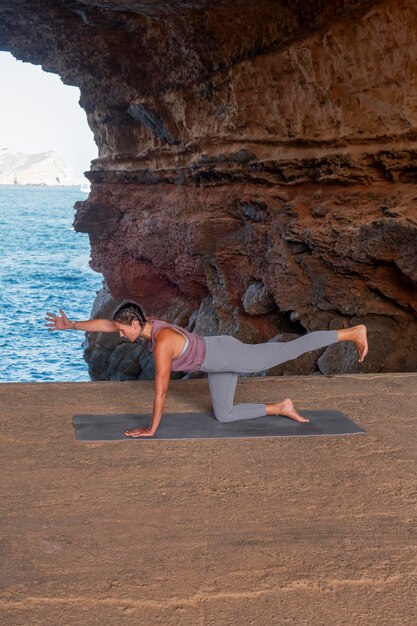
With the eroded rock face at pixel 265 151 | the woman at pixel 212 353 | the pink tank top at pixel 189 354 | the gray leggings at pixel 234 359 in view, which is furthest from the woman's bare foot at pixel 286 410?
the eroded rock face at pixel 265 151

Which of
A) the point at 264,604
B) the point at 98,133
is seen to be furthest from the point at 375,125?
the point at 98,133

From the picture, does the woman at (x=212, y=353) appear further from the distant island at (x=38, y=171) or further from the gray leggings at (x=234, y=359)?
the distant island at (x=38, y=171)

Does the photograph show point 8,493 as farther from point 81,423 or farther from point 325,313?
point 325,313

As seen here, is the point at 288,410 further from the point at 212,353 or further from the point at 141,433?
the point at 141,433

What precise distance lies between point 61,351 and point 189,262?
40.7ft

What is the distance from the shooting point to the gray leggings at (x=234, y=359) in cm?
464

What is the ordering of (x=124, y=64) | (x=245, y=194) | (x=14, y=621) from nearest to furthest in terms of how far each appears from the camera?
1. (x=14, y=621)
2. (x=245, y=194)
3. (x=124, y=64)

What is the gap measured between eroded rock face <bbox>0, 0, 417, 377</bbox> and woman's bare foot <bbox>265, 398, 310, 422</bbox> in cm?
375

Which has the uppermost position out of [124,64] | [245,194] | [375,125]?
[124,64]

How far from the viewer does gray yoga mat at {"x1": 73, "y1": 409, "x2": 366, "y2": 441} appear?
180 inches

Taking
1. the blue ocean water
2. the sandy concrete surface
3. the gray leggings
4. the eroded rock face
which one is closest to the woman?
the gray leggings

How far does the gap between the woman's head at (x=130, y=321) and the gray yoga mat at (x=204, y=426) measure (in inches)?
23.2

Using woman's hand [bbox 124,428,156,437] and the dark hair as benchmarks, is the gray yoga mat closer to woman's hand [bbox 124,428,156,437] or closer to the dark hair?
woman's hand [bbox 124,428,156,437]

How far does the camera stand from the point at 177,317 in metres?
14.0
